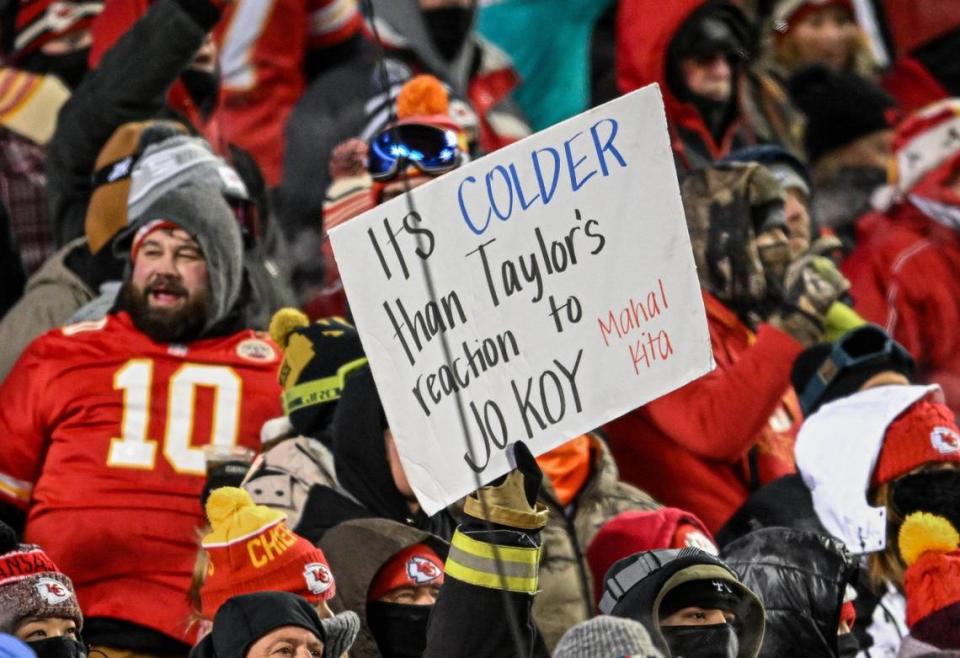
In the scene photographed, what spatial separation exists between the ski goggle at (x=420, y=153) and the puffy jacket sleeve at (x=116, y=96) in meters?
0.87

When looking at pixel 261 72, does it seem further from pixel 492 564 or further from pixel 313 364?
pixel 492 564

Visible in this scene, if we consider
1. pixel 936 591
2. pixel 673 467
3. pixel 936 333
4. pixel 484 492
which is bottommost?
pixel 936 333

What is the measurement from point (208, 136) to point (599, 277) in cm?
340

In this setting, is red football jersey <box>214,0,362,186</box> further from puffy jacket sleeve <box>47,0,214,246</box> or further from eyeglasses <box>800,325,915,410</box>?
eyeglasses <box>800,325,915,410</box>

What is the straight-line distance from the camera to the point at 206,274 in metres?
7.43

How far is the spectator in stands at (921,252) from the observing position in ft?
30.2

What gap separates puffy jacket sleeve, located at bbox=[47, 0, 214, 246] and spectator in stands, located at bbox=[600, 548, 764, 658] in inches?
123

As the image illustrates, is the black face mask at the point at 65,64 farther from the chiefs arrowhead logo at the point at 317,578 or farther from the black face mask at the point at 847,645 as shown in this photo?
the black face mask at the point at 847,645

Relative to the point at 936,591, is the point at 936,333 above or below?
below

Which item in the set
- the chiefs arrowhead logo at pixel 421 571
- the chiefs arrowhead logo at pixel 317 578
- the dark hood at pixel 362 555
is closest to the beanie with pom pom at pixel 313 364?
the dark hood at pixel 362 555

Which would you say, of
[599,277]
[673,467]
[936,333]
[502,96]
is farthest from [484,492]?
[502,96]

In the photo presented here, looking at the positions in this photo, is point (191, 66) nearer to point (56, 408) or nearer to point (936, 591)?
point (56, 408)

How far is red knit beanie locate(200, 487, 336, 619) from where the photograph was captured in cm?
589

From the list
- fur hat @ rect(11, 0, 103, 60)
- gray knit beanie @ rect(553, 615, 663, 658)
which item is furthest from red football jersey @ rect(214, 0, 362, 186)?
gray knit beanie @ rect(553, 615, 663, 658)
